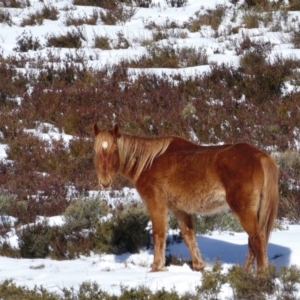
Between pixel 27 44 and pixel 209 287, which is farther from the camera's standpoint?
pixel 27 44

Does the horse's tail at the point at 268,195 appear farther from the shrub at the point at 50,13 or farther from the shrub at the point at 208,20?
the shrub at the point at 50,13

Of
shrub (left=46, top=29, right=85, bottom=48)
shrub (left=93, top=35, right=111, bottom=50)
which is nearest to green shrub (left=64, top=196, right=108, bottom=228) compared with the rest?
shrub (left=93, top=35, right=111, bottom=50)

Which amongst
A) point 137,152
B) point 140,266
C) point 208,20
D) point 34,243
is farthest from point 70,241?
point 208,20

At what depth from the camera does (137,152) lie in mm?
7121

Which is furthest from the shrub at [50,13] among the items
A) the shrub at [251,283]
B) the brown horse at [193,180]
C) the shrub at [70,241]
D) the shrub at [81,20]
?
the shrub at [251,283]

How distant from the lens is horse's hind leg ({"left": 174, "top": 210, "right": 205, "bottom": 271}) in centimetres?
707

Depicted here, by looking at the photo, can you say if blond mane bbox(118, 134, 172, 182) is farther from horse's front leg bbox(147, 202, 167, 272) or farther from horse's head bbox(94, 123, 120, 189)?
horse's front leg bbox(147, 202, 167, 272)

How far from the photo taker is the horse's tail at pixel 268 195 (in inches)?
247

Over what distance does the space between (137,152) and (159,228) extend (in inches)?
31.8

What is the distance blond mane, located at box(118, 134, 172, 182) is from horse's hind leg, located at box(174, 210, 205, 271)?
1.98ft

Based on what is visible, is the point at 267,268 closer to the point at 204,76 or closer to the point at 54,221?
the point at 54,221

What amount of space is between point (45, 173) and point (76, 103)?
2891 mm

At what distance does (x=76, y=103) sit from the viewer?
541 inches

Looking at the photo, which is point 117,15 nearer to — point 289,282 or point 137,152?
point 137,152
